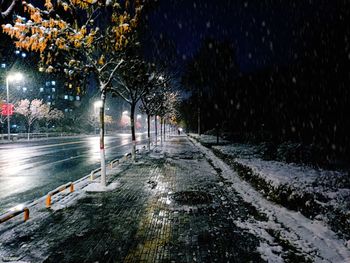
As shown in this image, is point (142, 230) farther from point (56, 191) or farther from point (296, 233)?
point (56, 191)

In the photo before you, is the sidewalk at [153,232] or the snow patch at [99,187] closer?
Answer: the sidewalk at [153,232]

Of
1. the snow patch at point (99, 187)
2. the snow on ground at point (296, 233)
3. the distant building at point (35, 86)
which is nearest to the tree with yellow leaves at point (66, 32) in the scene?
the snow patch at point (99, 187)

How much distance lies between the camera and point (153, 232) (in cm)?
605

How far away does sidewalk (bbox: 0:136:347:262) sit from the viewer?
16.4 ft

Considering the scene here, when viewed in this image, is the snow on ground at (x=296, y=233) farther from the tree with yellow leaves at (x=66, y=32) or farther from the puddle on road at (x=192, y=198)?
the tree with yellow leaves at (x=66, y=32)

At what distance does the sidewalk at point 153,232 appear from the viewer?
4984 millimetres

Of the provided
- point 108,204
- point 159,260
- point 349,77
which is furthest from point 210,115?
point 159,260

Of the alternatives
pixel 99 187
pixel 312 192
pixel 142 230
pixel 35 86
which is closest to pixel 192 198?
pixel 142 230

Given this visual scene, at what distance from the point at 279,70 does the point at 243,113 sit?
980cm

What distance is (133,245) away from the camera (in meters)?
5.39

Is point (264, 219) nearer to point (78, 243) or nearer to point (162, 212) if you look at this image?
point (162, 212)

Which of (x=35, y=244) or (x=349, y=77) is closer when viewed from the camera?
(x=35, y=244)

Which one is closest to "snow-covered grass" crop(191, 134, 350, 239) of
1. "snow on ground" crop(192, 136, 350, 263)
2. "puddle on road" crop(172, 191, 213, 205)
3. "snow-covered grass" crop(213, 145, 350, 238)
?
"snow-covered grass" crop(213, 145, 350, 238)

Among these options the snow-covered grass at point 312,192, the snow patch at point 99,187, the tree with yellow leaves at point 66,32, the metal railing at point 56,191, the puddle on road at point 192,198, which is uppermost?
the tree with yellow leaves at point 66,32
